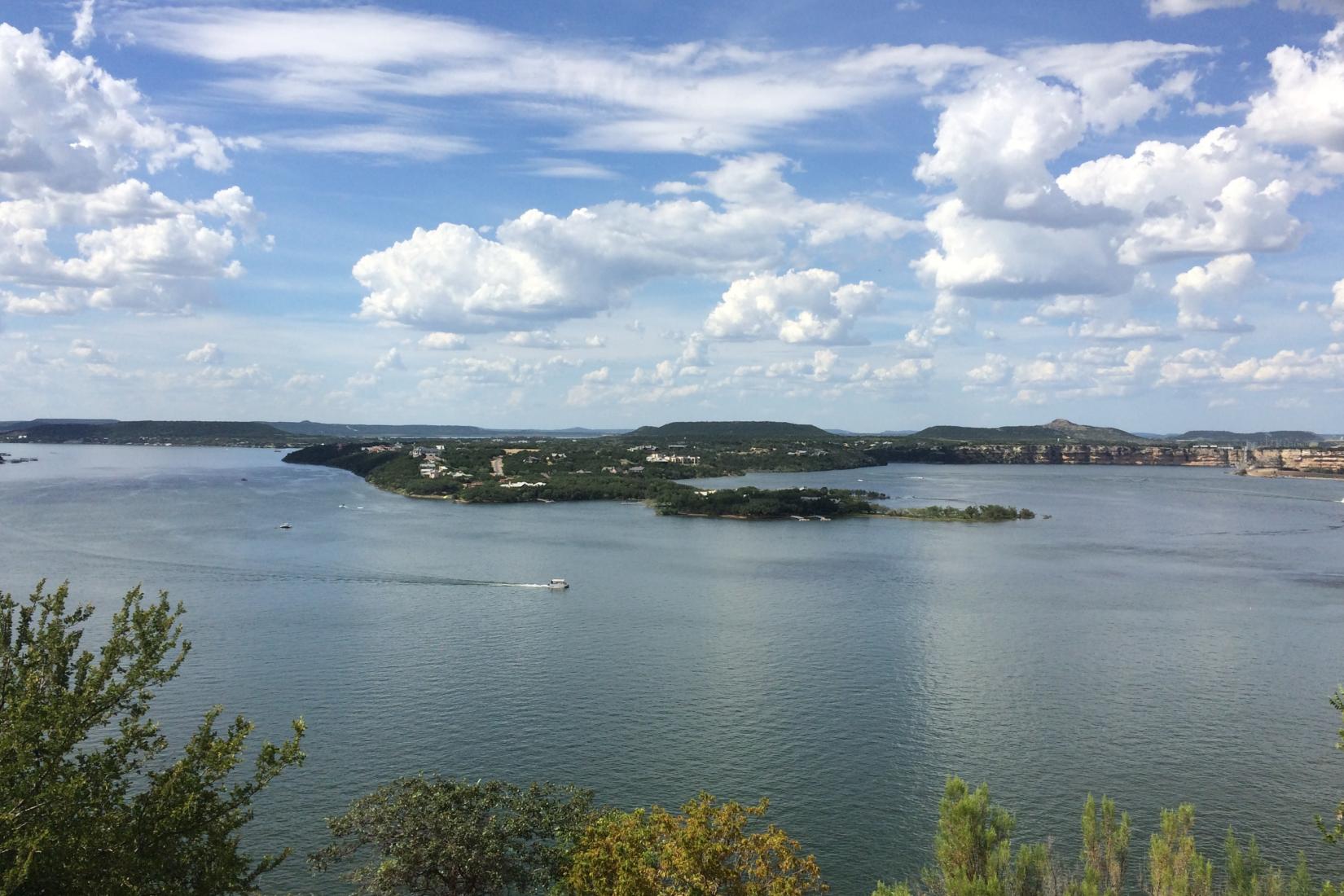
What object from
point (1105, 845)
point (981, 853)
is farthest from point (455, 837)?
point (1105, 845)

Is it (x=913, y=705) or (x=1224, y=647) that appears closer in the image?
(x=913, y=705)

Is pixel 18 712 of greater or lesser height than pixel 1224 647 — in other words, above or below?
above

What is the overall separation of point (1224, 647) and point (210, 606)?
35608 millimetres

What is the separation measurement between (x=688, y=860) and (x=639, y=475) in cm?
9319

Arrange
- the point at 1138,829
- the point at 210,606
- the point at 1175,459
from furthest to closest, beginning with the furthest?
the point at 1175,459 < the point at 210,606 < the point at 1138,829

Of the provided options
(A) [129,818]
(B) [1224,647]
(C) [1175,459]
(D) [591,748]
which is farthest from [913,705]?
(C) [1175,459]

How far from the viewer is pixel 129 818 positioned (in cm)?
880

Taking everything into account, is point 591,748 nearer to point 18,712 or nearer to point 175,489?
point 18,712

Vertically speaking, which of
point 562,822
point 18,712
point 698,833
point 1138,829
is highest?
point 18,712

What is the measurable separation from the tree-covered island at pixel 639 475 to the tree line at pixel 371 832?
57507 mm

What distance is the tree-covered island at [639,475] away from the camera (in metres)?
72.3

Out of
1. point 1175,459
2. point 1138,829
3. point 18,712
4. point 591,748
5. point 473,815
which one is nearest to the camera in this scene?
point 18,712

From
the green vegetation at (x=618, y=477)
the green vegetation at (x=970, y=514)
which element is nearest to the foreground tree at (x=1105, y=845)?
the green vegetation at (x=970, y=514)

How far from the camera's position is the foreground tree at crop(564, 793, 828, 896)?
916 centimetres
